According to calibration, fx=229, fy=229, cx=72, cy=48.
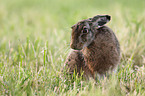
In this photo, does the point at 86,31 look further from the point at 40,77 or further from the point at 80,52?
the point at 40,77

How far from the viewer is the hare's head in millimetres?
2973

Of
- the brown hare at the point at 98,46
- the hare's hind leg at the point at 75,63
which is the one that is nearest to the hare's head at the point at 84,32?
the brown hare at the point at 98,46

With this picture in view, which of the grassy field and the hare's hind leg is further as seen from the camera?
the hare's hind leg

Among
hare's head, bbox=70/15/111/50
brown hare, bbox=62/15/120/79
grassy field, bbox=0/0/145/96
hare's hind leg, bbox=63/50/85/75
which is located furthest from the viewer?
hare's hind leg, bbox=63/50/85/75

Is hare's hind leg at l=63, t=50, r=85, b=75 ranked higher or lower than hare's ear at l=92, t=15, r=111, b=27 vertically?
lower

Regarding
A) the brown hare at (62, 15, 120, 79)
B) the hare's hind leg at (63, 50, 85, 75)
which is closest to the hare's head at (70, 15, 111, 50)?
the brown hare at (62, 15, 120, 79)

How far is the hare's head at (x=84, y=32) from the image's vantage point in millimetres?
2973

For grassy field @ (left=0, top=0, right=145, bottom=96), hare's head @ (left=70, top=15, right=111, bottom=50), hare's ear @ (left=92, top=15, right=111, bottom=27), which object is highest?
hare's ear @ (left=92, top=15, right=111, bottom=27)

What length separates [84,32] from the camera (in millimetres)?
3043

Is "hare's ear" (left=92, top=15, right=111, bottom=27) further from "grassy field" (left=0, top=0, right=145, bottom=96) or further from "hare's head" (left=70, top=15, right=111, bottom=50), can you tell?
"grassy field" (left=0, top=0, right=145, bottom=96)

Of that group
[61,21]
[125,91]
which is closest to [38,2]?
[61,21]

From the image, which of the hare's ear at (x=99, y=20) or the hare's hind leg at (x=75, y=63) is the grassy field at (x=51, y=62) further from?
the hare's ear at (x=99, y=20)

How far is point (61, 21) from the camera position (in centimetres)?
778

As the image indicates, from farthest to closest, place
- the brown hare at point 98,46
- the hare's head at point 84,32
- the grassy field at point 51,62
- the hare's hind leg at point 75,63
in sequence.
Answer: the hare's hind leg at point 75,63, the brown hare at point 98,46, the hare's head at point 84,32, the grassy field at point 51,62
